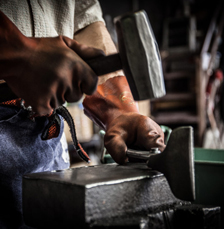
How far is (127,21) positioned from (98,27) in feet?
2.08

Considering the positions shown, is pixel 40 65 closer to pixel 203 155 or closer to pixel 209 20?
pixel 203 155

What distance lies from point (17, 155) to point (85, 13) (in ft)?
2.10

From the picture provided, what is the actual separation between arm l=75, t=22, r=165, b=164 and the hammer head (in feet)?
0.85

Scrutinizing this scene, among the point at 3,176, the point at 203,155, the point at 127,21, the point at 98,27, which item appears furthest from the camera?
the point at 203,155

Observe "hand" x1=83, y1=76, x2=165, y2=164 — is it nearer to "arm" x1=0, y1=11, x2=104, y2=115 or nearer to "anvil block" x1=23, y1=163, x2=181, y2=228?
"anvil block" x1=23, y1=163, x2=181, y2=228

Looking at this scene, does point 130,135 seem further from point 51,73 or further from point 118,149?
point 51,73

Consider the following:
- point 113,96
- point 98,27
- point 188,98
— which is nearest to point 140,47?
point 113,96

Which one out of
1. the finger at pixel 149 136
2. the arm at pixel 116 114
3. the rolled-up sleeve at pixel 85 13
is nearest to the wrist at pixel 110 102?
the arm at pixel 116 114

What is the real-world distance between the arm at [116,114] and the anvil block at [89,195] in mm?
145

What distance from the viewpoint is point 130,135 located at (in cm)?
87

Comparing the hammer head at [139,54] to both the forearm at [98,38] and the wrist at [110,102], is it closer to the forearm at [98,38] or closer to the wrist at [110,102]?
the wrist at [110,102]

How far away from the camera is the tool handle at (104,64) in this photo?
58 centimetres

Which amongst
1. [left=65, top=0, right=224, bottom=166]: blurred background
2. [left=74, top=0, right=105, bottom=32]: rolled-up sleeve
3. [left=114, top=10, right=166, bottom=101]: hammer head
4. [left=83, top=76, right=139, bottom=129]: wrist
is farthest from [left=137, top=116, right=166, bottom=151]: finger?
[left=65, top=0, right=224, bottom=166]: blurred background

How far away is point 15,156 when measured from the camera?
784 mm
